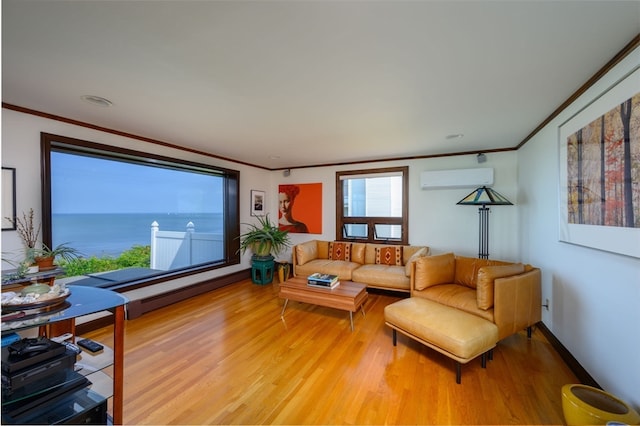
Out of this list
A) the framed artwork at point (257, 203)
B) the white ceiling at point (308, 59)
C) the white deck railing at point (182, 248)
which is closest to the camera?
the white ceiling at point (308, 59)

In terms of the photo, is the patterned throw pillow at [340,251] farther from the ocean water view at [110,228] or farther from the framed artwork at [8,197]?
the framed artwork at [8,197]

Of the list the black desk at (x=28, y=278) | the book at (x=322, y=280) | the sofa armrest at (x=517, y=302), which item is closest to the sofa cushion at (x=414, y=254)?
the book at (x=322, y=280)

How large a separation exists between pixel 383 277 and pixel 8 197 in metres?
4.09

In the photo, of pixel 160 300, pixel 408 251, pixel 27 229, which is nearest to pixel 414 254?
pixel 408 251

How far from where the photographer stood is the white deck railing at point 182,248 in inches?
164

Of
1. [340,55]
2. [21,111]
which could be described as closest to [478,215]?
[340,55]

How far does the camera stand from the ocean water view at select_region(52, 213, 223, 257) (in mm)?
2908

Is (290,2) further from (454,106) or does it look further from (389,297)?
(389,297)

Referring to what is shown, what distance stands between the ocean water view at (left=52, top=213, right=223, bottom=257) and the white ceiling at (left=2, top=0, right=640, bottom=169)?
3.67ft

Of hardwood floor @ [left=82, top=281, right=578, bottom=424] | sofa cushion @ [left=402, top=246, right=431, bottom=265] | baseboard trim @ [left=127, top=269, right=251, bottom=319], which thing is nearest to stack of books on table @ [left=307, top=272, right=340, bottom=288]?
hardwood floor @ [left=82, top=281, right=578, bottom=424]

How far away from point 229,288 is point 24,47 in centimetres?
366

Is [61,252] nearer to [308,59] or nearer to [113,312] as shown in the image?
[113,312]

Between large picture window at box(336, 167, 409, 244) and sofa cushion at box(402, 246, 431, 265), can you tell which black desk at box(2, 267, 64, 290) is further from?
sofa cushion at box(402, 246, 431, 265)

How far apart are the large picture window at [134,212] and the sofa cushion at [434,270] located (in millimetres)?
3185
